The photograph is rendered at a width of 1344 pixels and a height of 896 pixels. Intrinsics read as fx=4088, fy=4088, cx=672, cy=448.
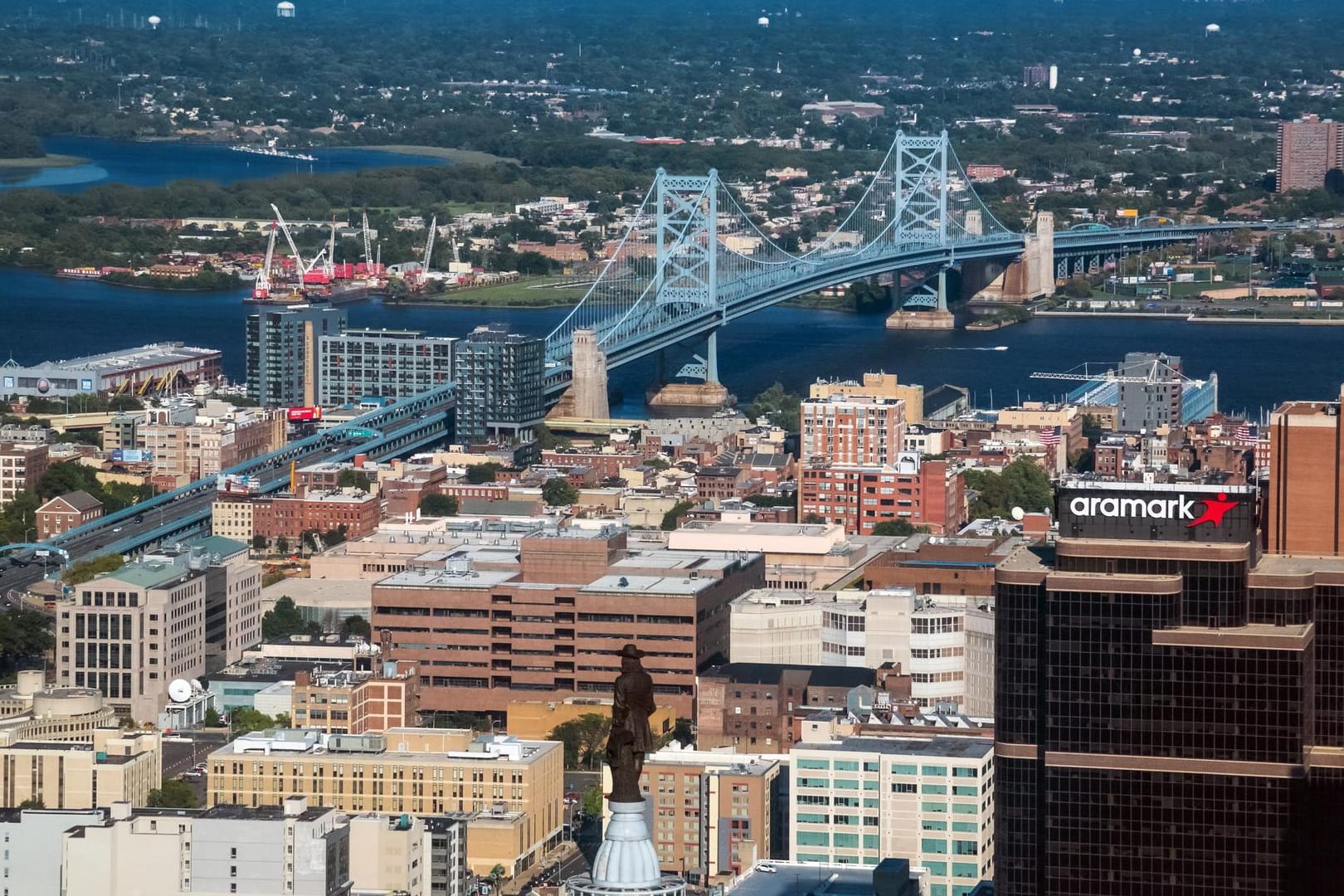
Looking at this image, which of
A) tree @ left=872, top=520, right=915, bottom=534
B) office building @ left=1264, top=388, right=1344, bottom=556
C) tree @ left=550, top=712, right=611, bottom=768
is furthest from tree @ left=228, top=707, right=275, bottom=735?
office building @ left=1264, top=388, right=1344, bottom=556

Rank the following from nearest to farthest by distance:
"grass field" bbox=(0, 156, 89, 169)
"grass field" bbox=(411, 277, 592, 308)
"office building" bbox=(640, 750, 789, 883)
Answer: "office building" bbox=(640, 750, 789, 883) < "grass field" bbox=(411, 277, 592, 308) < "grass field" bbox=(0, 156, 89, 169)

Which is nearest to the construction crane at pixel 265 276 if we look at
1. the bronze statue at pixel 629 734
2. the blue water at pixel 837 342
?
the blue water at pixel 837 342

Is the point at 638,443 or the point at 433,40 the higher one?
the point at 433,40

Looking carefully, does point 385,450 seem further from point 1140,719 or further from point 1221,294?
point 1140,719

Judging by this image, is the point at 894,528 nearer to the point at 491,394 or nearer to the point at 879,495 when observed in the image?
the point at 879,495

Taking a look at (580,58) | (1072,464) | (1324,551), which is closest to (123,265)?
(1072,464)

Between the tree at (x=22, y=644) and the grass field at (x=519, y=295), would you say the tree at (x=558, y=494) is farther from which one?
the grass field at (x=519, y=295)

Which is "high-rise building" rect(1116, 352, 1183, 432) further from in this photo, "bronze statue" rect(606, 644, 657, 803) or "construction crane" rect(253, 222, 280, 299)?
"bronze statue" rect(606, 644, 657, 803)

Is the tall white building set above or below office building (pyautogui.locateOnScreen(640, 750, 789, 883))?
above
